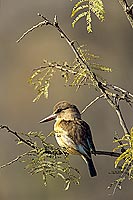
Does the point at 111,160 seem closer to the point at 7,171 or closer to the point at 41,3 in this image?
the point at 7,171

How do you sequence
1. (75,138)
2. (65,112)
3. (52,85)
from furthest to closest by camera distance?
(52,85) < (65,112) < (75,138)

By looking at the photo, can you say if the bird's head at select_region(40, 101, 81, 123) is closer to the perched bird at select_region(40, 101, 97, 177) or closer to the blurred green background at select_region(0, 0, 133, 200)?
the perched bird at select_region(40, 101, 97, 177)

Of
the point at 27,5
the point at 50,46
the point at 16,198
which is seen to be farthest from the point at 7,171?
the point at 27,5

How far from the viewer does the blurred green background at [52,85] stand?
8.43 metres

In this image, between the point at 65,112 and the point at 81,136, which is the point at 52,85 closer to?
the point at 65,112

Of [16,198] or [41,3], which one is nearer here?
[16,198]

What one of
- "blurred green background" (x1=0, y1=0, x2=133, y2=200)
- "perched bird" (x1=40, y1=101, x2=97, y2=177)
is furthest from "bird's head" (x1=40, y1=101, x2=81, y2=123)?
"blurred green background" (x1=0, y1=0, x2=133, y2=200)

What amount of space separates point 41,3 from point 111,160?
2644 millimetres

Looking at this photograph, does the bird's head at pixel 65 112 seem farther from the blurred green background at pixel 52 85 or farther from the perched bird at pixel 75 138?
the blurred green background at pixel 52 85

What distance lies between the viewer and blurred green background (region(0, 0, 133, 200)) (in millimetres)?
8430

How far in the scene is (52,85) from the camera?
9.20m

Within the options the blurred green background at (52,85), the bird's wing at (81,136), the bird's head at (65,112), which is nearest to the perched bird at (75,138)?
the bird's wing at (81,136)

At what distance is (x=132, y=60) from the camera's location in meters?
9.89

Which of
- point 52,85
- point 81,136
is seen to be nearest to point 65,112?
point 81,136
